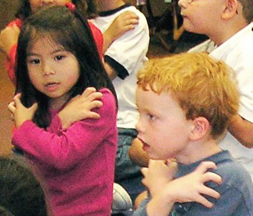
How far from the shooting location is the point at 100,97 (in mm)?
1612

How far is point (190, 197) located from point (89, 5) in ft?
3.89

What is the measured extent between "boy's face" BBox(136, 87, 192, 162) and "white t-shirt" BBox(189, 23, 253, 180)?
0.39m

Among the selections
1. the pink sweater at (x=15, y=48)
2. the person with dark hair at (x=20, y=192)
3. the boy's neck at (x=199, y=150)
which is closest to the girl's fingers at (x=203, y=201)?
the boy's neck at (x=199, y=150)

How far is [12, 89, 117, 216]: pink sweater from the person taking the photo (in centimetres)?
159

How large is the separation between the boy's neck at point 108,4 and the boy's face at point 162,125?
3.41 ft

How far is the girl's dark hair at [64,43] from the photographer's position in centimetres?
165

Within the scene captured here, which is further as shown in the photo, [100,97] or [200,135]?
[100,97]

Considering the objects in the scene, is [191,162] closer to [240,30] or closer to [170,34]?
[240,30]

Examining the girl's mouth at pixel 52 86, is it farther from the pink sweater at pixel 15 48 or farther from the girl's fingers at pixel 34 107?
the pink sweater at pixel 15 48

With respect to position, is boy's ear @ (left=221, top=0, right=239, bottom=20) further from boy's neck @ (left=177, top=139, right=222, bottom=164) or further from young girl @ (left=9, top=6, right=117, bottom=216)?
boy's neck @ (left=177, top=139, right=222, bottom=164)

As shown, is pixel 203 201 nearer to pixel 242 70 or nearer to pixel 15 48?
pixel 242 70

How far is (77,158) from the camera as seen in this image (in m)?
1.60

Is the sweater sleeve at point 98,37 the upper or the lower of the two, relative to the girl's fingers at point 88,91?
lower

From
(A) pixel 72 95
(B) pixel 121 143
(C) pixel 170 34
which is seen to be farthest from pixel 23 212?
(C) pixel 170 34
